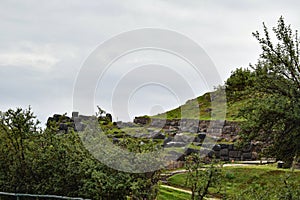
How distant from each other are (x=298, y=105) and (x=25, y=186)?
901 centimetres

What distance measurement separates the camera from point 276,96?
16.6m

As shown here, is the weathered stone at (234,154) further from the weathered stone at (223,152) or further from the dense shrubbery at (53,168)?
the dense shrubbery at (53,168)

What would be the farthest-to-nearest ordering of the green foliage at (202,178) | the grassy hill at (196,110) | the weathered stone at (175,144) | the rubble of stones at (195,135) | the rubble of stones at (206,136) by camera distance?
1. the grassy hill at (196,110)
2. the rubble of stones at (206,136)
3. the weathered stone at (175,144)
4. the rubble of stones at (195,135)
5. the green foliage at (202,178)

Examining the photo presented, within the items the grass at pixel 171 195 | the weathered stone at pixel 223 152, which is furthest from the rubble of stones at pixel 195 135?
the grass at pixel 171 195

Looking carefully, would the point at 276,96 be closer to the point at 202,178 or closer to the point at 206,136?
the point at 202,178

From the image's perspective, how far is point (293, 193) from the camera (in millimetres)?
14586

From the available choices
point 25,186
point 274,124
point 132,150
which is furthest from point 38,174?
point 274,124

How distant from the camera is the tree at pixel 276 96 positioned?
16.4 meters

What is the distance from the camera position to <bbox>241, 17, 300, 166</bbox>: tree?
1642 centimetres

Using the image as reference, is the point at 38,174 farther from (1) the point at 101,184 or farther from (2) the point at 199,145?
(2) the point at 199,145

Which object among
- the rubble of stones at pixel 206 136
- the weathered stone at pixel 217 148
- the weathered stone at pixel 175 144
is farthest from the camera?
the weathered stone at pixel 217 148

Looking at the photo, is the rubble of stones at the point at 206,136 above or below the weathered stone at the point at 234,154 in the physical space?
above

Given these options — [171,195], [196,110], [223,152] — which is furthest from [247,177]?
[196,110]

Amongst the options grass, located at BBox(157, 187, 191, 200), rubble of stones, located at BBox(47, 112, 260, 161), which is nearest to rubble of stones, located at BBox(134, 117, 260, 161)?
rubble of stones, located at BBox(47, 112, 260, 161)
